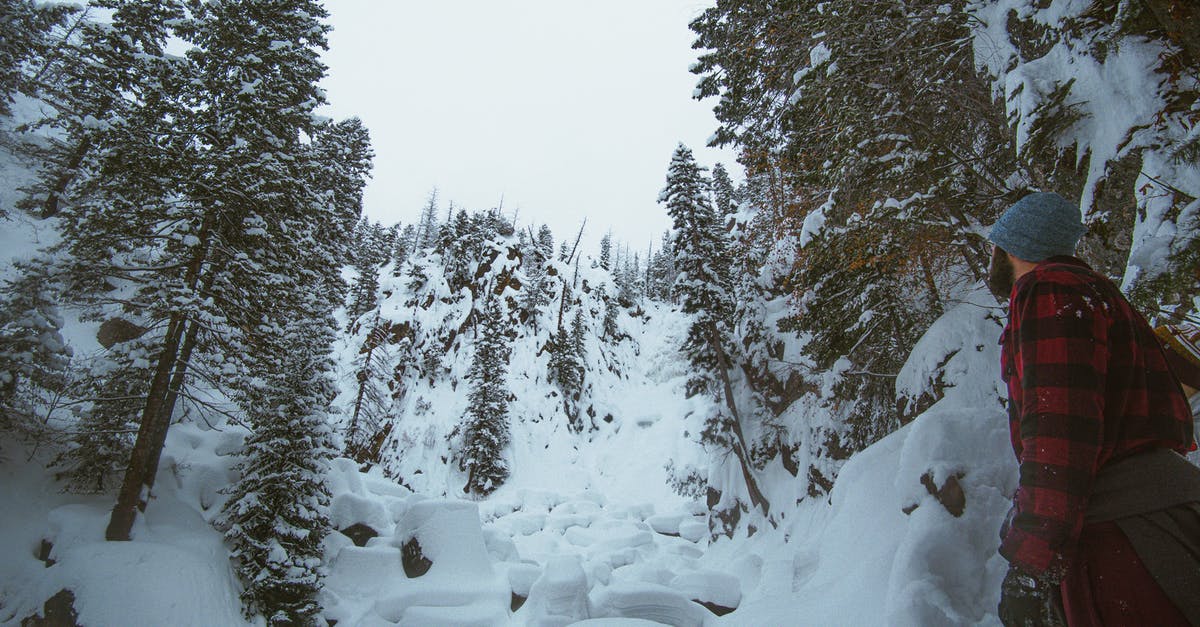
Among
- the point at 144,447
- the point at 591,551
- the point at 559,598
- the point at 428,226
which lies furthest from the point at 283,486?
the point at 428,226

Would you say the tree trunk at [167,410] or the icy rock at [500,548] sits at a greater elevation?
the tree trunk at [167,410]

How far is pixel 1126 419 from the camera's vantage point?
5.45ft

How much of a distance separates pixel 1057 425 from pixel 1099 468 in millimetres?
265

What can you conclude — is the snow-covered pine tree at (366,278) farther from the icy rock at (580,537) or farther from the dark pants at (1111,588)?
the dark pants at (1111,588)

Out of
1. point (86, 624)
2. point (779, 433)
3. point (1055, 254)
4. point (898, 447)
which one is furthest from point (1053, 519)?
point (779, 433)

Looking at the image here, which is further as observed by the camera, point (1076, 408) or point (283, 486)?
point (283, 486)

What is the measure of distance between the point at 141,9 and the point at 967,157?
62.4 ft

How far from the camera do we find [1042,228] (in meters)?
1.97

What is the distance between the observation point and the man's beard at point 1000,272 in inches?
90.5

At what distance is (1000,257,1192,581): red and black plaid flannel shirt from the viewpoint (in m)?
1.58

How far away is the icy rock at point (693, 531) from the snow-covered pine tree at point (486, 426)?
1420 centimetres

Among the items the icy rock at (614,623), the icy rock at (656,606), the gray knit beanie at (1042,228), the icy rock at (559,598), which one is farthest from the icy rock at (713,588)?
A: the gray knit beanie at (1042,228)

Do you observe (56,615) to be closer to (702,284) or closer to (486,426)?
(702,284)

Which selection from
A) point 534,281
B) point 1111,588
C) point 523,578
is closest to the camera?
point 1111,588
